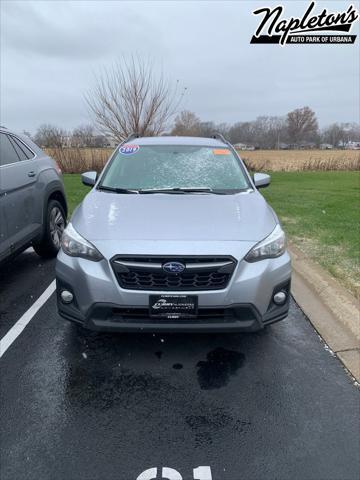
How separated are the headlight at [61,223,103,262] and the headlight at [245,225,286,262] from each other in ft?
3.51

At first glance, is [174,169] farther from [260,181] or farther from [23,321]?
[23,321]

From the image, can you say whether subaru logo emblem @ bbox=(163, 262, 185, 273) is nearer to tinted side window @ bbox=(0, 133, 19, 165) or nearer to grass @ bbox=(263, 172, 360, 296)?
grass @ bbox=(263, 172, 360, 296)

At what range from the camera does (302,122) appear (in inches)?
3036

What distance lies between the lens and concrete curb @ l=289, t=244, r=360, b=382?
313cm

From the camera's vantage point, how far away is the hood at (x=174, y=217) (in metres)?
2.77

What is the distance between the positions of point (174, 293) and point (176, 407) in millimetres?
729

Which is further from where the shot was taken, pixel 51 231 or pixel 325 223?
pixel 325 223

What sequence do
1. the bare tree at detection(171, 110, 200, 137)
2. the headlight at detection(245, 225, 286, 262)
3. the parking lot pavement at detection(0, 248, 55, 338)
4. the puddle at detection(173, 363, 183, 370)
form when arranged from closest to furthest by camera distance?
1. the headlight at detection(245, 225, 286, 262)
2. the puddle at detection(173, 363, 183, 370)
3. the parking lot pavement at detection(0, 248, 55, 338)
4. the bare tree at detection(171, 110, 200, 137)

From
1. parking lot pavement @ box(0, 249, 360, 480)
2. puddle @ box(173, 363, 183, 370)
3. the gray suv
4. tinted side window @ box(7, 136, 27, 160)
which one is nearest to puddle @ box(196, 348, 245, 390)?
parking lot pavement @ box(0, 249, 360, 480)

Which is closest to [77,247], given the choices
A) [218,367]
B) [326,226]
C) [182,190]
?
[182,190]

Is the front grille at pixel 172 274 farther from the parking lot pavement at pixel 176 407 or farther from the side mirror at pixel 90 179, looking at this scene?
the side mirror at pixel 90 179

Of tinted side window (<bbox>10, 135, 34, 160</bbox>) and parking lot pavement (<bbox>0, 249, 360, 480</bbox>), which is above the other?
tinted side window (<bbox>10, 135, 34, 160</bbox>)

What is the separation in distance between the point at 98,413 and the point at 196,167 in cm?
261

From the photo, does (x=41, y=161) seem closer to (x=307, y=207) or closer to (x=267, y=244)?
(x=267, y=244)
